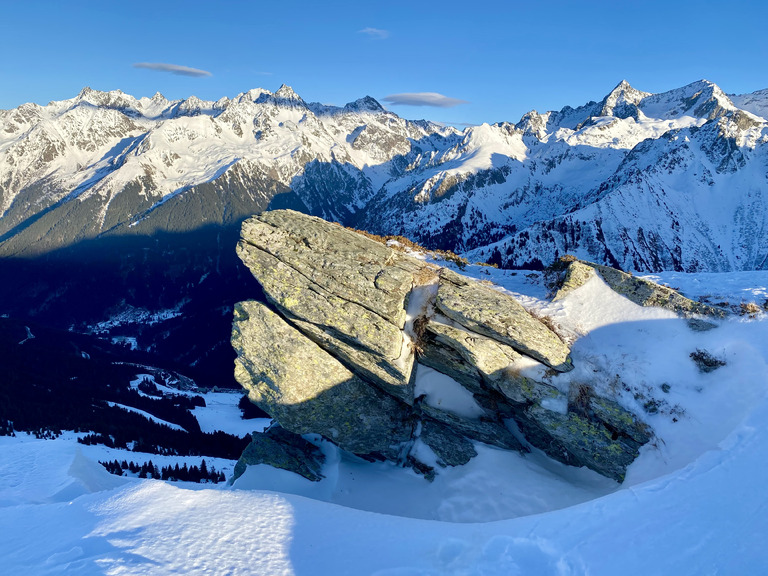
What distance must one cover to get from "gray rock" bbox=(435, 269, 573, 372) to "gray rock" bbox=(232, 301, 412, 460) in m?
7.41

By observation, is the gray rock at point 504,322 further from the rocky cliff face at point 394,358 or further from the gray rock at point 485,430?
the gray rock at point 485,430

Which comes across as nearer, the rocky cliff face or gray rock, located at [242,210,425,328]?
the rocky cliff face

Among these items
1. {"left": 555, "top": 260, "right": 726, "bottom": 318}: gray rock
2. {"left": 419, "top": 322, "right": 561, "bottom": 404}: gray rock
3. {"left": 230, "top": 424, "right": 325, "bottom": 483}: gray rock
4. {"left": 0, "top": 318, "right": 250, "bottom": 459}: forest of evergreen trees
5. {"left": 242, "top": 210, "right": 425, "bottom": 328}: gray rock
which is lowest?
{"left": 0, "top": 318, "right": 250, "bottom": 459}: forest of evergreen trees

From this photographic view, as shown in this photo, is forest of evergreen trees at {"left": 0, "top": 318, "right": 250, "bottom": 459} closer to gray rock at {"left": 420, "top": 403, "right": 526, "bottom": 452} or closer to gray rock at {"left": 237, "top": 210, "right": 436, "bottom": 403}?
gray rock at {"left": 237, "top": 210, "right": 436, "bottom": 403}

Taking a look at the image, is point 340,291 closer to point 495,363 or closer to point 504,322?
point 504,322

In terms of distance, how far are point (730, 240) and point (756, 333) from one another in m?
202

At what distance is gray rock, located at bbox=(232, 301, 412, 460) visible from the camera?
24.0 metres

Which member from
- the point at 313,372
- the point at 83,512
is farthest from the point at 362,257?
the point at 83,512

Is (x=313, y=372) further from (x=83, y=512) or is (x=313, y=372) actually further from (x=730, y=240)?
(x=730, y=240)

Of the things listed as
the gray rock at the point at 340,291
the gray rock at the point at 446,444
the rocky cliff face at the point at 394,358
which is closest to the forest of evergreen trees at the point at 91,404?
the rocky cliff face at the point at 394,358

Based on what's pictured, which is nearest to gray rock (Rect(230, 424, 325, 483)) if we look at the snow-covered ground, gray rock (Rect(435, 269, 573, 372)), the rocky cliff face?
the rocky cliff face

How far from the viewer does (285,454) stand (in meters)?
27.5

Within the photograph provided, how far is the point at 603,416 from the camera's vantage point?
20547 mm

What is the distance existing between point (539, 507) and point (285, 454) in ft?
51.6
